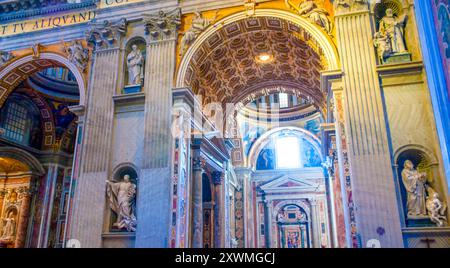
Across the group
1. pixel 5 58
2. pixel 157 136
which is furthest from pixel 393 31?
pixel 5 58

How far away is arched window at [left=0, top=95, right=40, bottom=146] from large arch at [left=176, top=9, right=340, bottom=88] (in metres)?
7.67

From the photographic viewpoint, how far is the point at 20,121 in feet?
45.0

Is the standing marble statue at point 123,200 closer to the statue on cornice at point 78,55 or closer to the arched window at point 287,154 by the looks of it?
the statue on cornice at point 78,55

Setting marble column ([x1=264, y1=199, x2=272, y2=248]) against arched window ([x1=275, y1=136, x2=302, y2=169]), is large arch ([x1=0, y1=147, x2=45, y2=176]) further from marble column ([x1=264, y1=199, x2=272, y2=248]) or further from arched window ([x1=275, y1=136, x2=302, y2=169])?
Answer: arched window ([x1=275, y1=136, x2=302, y2=169])

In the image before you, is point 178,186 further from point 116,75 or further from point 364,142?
point 364,142

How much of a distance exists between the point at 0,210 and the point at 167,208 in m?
9.08

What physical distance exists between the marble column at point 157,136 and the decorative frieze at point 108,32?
0.69m

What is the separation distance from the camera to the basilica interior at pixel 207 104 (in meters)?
6.86

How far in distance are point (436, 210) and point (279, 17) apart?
5026mm

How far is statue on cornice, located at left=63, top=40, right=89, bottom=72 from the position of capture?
9766mm

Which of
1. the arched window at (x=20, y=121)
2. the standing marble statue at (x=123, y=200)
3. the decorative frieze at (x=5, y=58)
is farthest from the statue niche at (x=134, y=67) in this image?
the arched window at (x=20, y=121)
